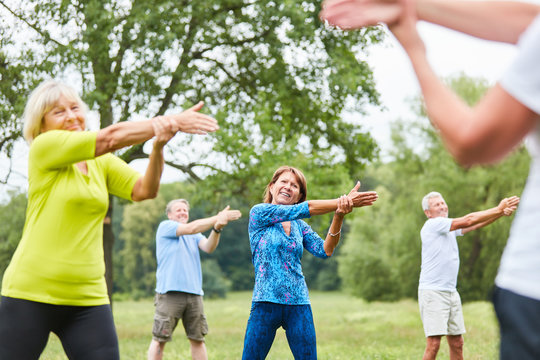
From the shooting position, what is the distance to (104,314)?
125 inches

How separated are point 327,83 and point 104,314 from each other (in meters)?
13.0

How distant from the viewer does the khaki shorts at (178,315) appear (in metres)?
8.08

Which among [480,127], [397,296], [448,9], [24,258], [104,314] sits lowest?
[397,296]

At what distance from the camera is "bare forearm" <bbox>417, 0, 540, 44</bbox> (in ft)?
5.08

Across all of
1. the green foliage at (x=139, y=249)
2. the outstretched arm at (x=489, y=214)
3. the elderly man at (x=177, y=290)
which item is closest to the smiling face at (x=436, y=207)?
the outstretched arm at (x=489, y=214)

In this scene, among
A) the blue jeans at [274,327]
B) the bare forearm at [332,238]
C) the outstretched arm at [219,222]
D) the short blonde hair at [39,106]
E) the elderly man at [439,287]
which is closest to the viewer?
the short blonde hair at [39,106]

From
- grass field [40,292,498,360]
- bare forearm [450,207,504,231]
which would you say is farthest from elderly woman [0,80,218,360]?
bare forearm [450,207,504,231]

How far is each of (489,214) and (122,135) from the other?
4.92 meters

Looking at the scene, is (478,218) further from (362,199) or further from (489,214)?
(362,199)

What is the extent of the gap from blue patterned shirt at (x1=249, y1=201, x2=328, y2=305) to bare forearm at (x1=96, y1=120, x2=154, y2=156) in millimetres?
2149

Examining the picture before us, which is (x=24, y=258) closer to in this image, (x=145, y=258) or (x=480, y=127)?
(x=480, y=127)

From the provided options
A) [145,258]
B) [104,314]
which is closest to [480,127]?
[104,314]

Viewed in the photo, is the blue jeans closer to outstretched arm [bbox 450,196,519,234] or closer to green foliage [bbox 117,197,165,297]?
outstretched arm [bbox 450,196,519,234]

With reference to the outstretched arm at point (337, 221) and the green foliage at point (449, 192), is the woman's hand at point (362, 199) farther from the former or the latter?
the green foliage at point (449, 192)
